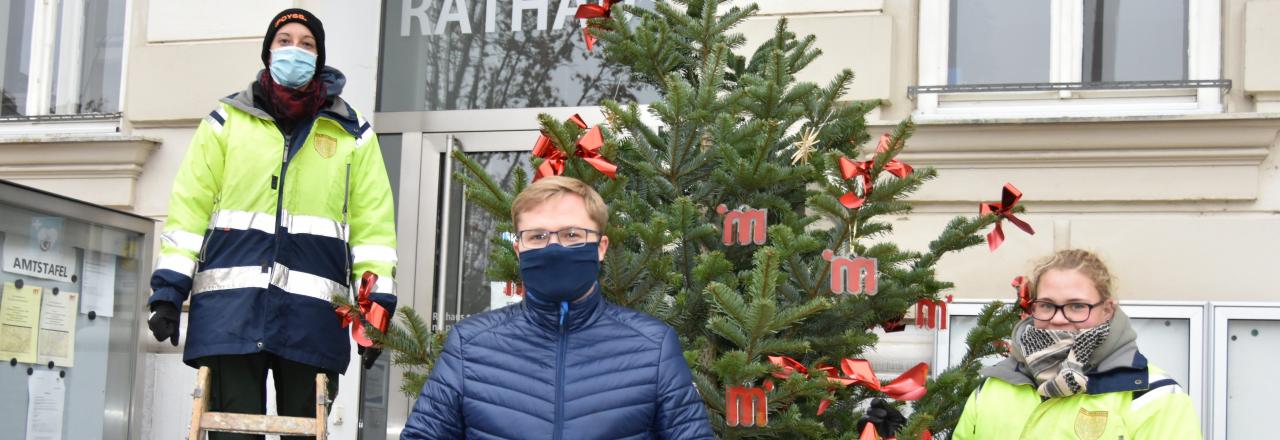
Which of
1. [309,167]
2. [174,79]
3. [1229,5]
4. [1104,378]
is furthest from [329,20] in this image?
[1104,378]

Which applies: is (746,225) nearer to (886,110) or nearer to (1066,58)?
(886,110)

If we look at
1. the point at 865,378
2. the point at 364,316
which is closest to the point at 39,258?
the point at 364,316

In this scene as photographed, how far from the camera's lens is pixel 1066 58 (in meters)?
5.93

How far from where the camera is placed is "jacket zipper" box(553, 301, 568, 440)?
285 cm

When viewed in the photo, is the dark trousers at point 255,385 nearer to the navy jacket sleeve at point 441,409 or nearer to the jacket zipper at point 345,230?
the jacket zipper at point 345,230

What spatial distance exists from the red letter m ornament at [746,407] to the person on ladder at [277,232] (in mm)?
1347

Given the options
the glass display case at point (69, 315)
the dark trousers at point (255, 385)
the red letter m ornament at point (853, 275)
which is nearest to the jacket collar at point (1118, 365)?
the red letter m ornament at point (853, 275)

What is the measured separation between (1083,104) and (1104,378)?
2905mm

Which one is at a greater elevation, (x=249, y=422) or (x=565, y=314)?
(x=565, y=314)

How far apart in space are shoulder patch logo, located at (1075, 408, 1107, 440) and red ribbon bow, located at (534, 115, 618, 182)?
1.25 metres

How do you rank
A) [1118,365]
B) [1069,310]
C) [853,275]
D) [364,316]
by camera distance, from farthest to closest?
[364,316]
[853,275]
[1069,310]
[1118,365]

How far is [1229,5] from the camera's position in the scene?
5652 mm

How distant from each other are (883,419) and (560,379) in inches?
34.2

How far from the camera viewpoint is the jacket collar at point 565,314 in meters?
2.94
